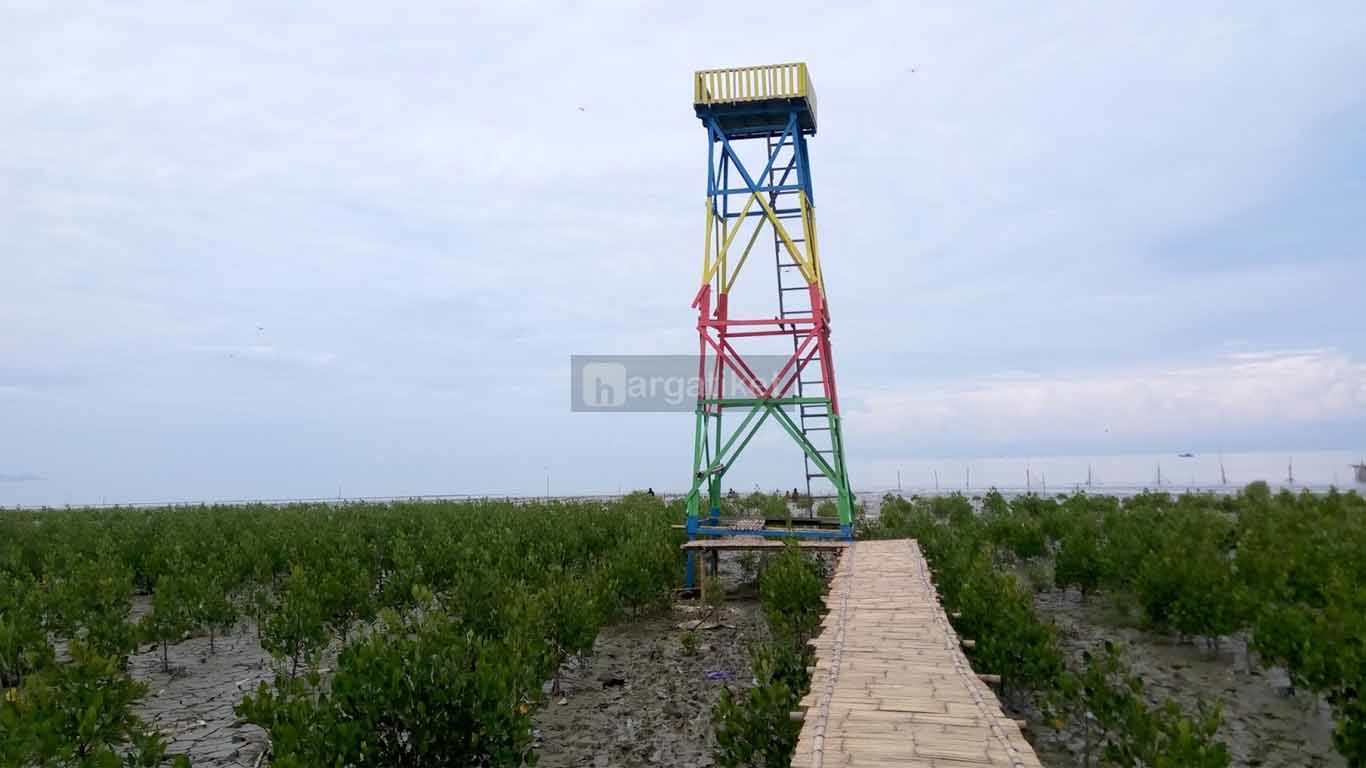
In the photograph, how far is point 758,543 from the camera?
1518 cm

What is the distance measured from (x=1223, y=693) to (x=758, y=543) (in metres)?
7.65

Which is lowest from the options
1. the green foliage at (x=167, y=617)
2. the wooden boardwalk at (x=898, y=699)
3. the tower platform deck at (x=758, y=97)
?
the green foliage at (x=167, y=617)

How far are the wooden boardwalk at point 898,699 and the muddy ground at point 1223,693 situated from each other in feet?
8.37

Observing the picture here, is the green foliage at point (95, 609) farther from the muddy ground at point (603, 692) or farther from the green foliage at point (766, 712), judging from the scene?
the green foliage at point (766, 712)

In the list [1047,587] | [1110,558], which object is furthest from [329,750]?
[1047,587]

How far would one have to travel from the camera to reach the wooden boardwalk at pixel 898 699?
505 centimetres

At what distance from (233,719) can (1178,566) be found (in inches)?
587

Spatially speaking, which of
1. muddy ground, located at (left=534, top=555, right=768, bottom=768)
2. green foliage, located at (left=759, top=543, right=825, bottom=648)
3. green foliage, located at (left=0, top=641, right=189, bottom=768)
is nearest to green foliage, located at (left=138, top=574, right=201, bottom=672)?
green foliage, located at (left=0, top=641, right=189, bottom=768)

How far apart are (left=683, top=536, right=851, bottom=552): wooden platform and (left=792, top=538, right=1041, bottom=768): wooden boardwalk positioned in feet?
15.8

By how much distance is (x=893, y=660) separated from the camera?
24.1ft

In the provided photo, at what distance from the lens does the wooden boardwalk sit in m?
5.05

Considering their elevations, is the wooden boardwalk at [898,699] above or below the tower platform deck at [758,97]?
below

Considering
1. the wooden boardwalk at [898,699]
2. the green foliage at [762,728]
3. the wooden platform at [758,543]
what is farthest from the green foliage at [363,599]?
the wooden boardwalk at [898,699]

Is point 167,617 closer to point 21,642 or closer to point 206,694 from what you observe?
point 206,694
